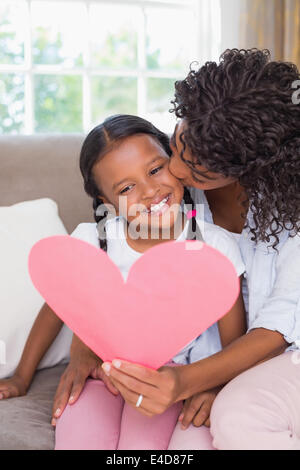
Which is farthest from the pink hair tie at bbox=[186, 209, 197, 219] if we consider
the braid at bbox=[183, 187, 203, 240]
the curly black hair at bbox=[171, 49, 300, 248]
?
the curly black hair at bbox=[171, 49, 300, 248]

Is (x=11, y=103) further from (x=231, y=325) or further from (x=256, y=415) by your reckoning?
(x=256, y=415)

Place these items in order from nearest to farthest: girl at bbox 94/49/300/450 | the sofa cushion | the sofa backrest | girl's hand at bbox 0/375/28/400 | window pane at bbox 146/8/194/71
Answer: girl at bbox 94/49/300/450
girl's hand at bbox 0/375/28/400
the sofa cushion
the sofa backrest
window pane at bbox 146/8/194/71

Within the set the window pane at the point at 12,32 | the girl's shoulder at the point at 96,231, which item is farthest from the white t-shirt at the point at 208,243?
the window pane at the point at 12,32

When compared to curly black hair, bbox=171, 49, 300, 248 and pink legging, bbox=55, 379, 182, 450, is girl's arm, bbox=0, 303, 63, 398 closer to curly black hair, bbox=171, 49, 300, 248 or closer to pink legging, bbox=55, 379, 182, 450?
pink legging, bbox=55, 379, 182, 450

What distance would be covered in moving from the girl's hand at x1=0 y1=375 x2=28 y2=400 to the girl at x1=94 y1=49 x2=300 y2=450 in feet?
1.34

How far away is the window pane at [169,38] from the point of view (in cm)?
310

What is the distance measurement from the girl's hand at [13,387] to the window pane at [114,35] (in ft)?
6.85

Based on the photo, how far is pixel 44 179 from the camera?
163cm

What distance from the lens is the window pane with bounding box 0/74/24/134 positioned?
291 cm

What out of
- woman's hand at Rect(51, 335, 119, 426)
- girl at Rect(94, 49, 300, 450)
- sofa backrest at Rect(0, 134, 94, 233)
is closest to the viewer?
girl at Rect(94, 49, 300, 450)

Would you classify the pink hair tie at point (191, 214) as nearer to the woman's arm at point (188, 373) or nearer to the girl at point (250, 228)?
the girl at point (250, 228)

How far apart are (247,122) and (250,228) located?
28 centimetres

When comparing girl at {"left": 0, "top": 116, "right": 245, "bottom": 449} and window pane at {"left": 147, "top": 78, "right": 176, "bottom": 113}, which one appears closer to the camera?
girl at {"left": 0, "top": 116, "right": 245, "bottom": 449}

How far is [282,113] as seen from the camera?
1.00m
